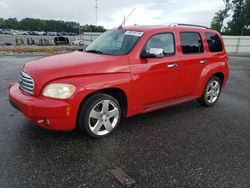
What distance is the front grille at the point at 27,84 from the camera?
366 cm

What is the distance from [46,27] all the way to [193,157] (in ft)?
388

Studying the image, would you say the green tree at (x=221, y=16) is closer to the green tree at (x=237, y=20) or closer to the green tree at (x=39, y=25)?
the green tree at (x=237, y=20)

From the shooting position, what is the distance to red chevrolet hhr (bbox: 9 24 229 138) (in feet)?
11.6

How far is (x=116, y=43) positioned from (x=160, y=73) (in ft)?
3.22

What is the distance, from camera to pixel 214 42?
19.3 ft

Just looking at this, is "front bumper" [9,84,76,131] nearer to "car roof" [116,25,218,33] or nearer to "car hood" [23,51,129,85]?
"car hood" [23,51,129,85]

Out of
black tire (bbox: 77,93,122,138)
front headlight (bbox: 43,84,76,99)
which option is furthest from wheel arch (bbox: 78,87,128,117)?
front headlight (bbox: 43,84,76,99)

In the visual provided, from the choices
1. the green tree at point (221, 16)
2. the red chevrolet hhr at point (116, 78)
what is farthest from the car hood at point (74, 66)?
the green tree at point (221, 16)

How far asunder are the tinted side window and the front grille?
6.54ft

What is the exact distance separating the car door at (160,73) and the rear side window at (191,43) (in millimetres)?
314

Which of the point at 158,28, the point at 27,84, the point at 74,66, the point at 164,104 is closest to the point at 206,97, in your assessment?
the point at 164,104

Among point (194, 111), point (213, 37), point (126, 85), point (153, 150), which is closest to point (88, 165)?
point (153, 150)

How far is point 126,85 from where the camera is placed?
13.5 ft

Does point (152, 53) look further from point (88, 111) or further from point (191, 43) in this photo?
point (88, 111)
